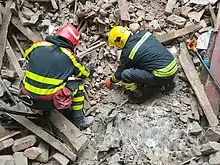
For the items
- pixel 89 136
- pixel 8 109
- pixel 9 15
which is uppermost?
pixel 9 15

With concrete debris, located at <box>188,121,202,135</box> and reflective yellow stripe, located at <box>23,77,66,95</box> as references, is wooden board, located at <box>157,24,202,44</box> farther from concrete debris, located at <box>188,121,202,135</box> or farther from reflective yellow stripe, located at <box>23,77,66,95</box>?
reflective yellow stripe, located at <box>23,77,66,95</box>

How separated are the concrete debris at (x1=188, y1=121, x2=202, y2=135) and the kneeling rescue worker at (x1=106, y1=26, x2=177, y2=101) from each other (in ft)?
2.31

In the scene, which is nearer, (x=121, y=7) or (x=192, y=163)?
(x=192, y=163)

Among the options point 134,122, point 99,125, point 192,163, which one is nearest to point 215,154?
point 192,163

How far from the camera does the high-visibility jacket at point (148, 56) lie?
19.5 ft

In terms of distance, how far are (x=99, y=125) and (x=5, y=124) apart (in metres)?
1.29

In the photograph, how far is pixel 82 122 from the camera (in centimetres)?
617

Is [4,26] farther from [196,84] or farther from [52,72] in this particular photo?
[196,84]

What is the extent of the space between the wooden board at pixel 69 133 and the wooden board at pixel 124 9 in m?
1.87

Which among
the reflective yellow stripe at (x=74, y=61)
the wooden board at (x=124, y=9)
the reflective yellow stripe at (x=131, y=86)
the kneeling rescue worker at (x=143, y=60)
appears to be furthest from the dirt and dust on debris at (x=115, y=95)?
the reflective yellow stripe at (x=74, y=61)

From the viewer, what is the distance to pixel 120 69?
6.24 metres

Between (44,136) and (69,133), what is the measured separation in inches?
13.0

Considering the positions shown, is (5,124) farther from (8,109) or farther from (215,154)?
(215,154)

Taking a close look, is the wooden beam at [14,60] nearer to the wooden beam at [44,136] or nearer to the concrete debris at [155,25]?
the wooden beam at [44,136]
